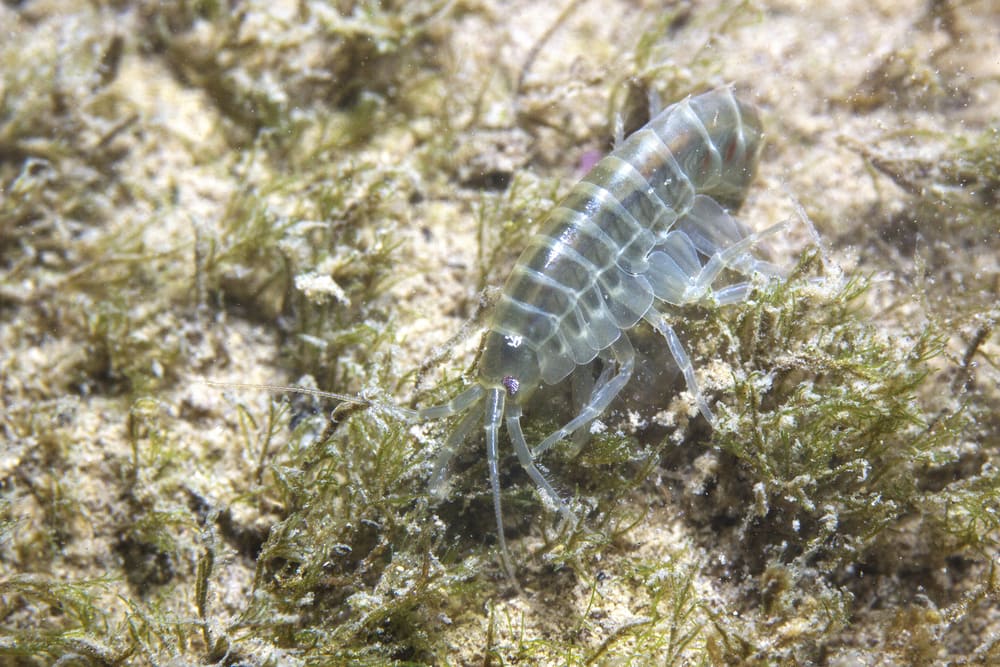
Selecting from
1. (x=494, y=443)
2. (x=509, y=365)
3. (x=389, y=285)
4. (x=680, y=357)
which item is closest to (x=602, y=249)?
(x=680, y=357)

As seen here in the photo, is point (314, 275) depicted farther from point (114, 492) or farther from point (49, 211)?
point (49, 211)

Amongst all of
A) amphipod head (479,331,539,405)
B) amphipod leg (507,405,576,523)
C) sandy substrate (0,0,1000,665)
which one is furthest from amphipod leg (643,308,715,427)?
amphipod leg (507,405,576,523)

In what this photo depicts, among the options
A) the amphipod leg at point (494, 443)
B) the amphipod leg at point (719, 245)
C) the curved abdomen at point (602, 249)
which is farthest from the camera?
the amphipod leg at point (719, 245)

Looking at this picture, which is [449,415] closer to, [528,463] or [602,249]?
[528,463]

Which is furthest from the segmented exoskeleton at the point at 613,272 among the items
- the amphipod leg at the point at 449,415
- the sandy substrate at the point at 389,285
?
the sandy substrate at the point at 389,285

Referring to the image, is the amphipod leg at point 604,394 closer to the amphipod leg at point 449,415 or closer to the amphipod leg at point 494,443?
the amphipod leg at point 494,443

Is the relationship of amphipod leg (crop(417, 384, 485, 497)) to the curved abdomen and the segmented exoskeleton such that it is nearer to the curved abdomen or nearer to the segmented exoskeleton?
the segmented exoskeleton

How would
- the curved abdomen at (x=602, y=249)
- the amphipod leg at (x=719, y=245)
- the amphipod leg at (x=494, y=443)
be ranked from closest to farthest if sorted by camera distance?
the amphipod leg at (x=494, y=443) → the curved abdomen at (x=602, y=249) → the amphipod leg at (x=719, y=245)
